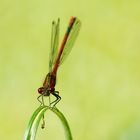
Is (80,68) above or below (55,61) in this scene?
above

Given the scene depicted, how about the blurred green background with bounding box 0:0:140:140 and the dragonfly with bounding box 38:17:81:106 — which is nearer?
the dragonfly with bounding box 38:17:81:106

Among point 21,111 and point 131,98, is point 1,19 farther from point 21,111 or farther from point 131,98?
point 131,98

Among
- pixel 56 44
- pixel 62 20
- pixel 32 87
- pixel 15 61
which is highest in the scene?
pixel 62 20

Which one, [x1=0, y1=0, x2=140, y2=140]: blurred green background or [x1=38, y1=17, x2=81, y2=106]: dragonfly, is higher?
[x1=0, y1=0, x2=140, y2=140]: blurred green background

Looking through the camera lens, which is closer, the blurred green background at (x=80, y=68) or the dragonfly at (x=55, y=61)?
the dragonfly at (x=55, y=61)

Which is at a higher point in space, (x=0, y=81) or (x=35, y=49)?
(x=35, y=49)

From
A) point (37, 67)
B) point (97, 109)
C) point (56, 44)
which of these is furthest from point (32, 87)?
point (56, 44)

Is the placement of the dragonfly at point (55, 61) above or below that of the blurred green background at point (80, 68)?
below

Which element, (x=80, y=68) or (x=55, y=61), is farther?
(x=80, y=68)
